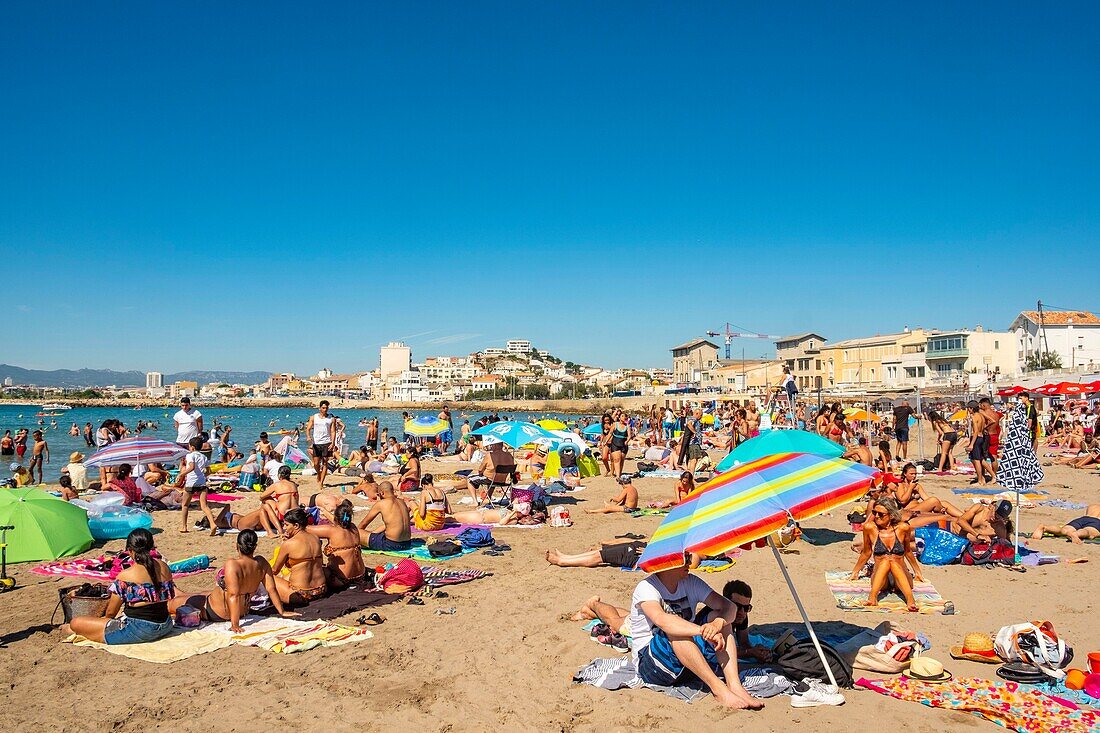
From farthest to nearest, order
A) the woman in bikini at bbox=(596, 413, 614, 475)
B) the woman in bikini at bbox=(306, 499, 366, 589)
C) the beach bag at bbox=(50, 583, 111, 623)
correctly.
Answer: the woman in bikini at bbox=(596, 413, 614, 475), the woman in bikini at bbox=(306, 499, 366, 589), the beach bag at bbox=(50, 583, 111, 623)

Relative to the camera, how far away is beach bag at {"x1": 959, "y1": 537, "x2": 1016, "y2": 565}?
732 cm

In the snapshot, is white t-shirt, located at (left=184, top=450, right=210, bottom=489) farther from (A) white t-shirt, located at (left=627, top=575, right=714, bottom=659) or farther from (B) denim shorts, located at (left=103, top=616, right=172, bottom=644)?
(A) white t-shirt, located at (left=627, top=575, right=714, bottom=659)

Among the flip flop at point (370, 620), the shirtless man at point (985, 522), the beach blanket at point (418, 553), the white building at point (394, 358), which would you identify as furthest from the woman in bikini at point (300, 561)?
the white building at point (394, 358)

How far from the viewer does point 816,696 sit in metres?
4.26

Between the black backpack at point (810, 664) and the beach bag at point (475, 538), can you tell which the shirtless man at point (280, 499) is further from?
the black backpack at point (810, 664)

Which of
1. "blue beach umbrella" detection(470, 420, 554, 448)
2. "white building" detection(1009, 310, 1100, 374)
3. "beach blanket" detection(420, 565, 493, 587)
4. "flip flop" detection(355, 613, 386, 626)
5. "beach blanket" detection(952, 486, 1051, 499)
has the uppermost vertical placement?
"white building" detection(1009, 310, 1100, 374)

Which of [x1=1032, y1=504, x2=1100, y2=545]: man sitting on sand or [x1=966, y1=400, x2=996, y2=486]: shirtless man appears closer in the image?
[x1=1032, y1=504, x2=1100, y2=545]: man sitting on sand

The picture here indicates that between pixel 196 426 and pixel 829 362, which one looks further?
pixel 829 362

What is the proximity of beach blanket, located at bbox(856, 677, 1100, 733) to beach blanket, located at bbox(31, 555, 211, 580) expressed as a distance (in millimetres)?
6375

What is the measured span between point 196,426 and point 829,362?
60480mm

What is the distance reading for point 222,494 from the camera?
43.1 ft

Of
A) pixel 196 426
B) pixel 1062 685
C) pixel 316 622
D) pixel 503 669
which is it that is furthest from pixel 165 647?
pixel 196 426

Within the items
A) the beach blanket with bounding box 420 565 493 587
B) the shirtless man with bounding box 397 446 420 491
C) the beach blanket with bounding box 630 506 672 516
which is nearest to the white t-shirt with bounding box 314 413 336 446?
the shirtless man with bounding box 397 446 420 491

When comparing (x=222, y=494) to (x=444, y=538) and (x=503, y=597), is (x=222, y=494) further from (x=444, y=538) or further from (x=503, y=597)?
(x=503, y=597)
